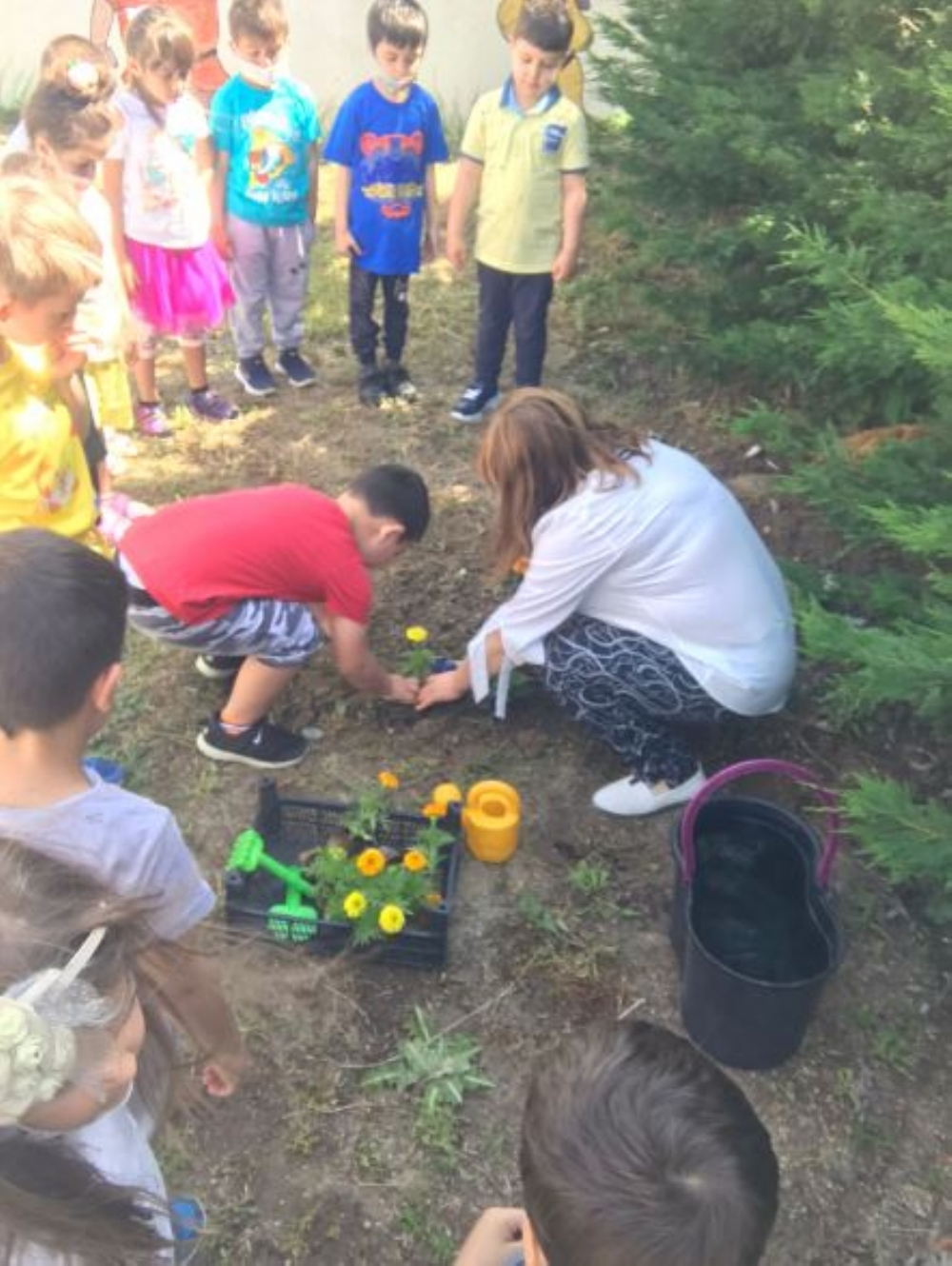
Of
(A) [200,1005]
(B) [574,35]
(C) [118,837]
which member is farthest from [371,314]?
(A) [200,1005]

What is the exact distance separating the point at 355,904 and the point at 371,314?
3.34 meters

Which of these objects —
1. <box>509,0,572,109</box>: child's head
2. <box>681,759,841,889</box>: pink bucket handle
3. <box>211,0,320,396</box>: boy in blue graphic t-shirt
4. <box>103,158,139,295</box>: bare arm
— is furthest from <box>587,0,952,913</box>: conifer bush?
<box>103,158,139,295</box>: bare arm

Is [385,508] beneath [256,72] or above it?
beneath

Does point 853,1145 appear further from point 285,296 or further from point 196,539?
point 285,296

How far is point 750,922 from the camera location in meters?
2.81

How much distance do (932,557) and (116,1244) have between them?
2.99m

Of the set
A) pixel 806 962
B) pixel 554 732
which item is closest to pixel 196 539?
pixel 554 732

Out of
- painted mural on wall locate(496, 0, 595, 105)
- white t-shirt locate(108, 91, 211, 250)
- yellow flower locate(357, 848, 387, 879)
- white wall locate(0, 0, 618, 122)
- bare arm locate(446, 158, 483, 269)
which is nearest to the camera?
yellow flower locate(357, 848, 387, 879)

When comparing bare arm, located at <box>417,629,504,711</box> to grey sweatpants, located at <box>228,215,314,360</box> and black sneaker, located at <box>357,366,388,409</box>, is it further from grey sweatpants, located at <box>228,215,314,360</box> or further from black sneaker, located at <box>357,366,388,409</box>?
grey sweatpants, located at <box>228,215,314,360</box>

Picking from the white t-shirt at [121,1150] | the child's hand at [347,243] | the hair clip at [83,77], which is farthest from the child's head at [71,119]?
the white t-shirt at [121,1150]

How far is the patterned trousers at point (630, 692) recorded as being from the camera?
3.17 meters

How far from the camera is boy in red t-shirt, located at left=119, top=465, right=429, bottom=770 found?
10.2 ft

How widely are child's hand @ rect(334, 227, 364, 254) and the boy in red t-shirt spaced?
2.17m

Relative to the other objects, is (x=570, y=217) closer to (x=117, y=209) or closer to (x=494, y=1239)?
(x=117, y=209)
